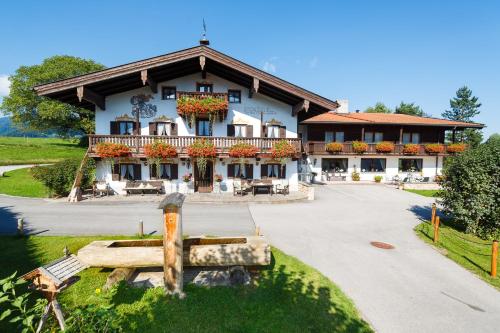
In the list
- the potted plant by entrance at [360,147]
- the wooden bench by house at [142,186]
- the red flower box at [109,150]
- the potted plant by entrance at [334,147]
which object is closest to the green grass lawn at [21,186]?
the red flower box at [109,150]

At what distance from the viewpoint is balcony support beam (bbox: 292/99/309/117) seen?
1848 centimetres

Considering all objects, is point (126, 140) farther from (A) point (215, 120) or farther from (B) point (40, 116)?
(B) point (40, 116)

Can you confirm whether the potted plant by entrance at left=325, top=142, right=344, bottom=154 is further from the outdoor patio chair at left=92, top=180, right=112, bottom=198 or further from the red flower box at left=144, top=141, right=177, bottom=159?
the outdoor patio chair at left=92, top=180, right=112, bottom=198

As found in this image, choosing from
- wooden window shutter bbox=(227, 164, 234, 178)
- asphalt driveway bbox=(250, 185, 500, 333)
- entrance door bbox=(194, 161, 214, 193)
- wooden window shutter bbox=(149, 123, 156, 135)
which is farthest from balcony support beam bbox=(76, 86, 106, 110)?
asphalt driveway bbox=(250, 185, 500, 333)

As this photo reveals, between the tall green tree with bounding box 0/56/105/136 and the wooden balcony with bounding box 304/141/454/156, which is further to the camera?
the tall green tree with bounding box 0/56/105/136

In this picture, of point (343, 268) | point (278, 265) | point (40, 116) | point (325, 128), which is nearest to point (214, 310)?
point (278, 265)

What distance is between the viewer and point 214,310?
5.20 meters

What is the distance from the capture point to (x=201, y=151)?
17375 mm

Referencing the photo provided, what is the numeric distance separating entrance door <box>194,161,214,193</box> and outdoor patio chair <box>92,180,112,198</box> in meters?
6.00

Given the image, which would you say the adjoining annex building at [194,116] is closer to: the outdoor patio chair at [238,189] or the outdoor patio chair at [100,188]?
the outdoor patio chair at [100,188]

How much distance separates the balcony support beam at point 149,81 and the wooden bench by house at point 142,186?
6746mm

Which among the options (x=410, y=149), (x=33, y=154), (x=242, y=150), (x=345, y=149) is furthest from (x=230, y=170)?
(x=33, y=154)

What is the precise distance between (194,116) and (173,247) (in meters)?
13.9

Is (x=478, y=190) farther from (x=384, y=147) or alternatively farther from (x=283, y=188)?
(x=384, y=147)
